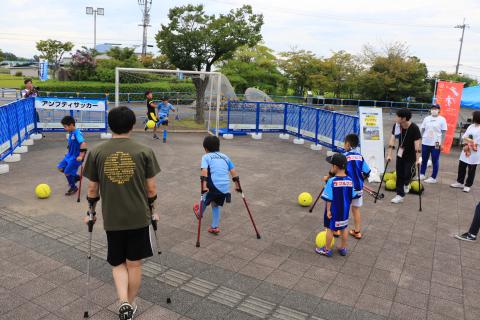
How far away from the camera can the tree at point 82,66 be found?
34.8 meters

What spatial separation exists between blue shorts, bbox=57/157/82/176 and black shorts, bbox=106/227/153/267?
4.21 metres

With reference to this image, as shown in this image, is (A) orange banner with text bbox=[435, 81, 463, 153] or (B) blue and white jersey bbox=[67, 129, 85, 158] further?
(A) orange banner with text bbox=[435, 81, 463, 153]

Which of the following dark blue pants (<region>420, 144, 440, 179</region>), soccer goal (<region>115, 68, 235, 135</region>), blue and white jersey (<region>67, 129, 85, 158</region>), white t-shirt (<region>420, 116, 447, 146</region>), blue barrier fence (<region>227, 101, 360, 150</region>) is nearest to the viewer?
blue and white jersey (<region>67, 129, 85, 158</region>)

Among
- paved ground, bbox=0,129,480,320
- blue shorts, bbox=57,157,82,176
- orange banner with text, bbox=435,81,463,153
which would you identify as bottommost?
paved ground, bbox=0,129,480,320

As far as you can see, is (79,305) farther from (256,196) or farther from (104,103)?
(104,103)

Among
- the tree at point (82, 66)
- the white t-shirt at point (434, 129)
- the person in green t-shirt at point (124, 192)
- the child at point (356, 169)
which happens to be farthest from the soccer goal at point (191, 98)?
the person in green t-shirt at point (124, 192)

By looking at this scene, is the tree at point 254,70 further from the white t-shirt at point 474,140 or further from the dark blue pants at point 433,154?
the white t-shirt at point 474,140

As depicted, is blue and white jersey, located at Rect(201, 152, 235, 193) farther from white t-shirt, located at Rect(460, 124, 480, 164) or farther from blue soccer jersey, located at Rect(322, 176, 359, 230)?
white t-shirt, located at Rect(460, 124, 480, 164)

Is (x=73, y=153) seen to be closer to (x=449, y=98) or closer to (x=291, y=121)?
(x=291, y=121)

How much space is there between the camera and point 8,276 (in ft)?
15.1

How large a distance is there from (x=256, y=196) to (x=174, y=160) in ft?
12.0

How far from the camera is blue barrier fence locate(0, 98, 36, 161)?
965 centimetres

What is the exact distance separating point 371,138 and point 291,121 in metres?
5.12

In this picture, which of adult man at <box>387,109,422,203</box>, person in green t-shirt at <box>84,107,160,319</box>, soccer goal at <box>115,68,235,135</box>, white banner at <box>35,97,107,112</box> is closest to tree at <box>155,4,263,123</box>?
soccer goal at <box>115,68,235,135</box>
